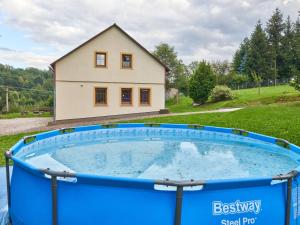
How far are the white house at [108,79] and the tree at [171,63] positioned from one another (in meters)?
19.0

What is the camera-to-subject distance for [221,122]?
15906 millimetres

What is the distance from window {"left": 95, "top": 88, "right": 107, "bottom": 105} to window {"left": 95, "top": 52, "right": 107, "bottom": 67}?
1.97 meters

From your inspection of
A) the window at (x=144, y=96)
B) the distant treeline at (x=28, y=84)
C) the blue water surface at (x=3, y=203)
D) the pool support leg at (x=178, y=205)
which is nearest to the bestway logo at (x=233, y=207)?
the pool support leg at (x=178, y=205)

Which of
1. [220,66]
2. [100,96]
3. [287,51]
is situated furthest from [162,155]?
[287,51]

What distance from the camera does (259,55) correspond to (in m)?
54.3

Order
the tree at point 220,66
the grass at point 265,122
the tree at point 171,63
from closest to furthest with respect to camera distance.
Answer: the grass at point 265,122 → the tree at point 171,63 → the tree at point 220,66

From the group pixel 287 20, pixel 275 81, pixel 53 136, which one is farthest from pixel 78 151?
pixel 287 20

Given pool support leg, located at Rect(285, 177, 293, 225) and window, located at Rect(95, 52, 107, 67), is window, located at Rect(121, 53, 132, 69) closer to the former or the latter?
window, located at Rect(95, 52, 107, 67)

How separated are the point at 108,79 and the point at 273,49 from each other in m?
43.8

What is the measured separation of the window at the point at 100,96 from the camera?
2208cm

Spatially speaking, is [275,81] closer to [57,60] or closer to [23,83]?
[57,60]

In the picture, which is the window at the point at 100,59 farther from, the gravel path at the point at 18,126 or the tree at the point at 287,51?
the tree at the point at 287,51

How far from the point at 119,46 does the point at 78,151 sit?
14.1m

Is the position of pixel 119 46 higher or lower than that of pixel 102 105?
higher
